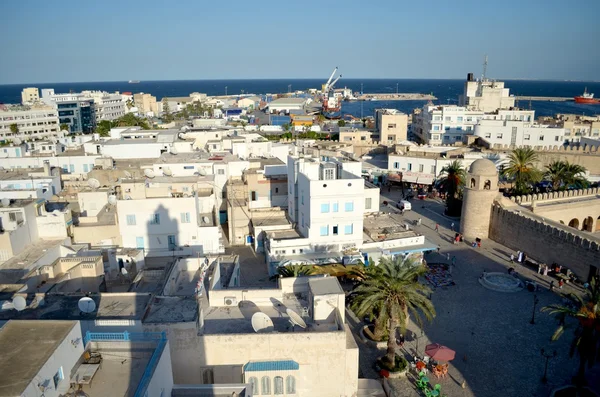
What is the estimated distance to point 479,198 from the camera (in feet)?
109

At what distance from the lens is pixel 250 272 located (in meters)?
28.1

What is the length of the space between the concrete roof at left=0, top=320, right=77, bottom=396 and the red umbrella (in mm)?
14145

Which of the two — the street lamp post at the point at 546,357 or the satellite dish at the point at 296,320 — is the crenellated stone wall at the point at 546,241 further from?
the satellite dish at the point at 296,320

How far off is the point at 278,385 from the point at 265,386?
41 centimetres

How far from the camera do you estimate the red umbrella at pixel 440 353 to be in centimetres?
1875

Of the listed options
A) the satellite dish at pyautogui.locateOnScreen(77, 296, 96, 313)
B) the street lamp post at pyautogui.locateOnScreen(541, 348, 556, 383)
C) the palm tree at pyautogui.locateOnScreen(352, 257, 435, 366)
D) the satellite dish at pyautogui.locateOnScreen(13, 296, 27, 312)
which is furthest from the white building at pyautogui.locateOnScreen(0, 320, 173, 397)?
the street lamp post at pyautogui.locateOnScreen(541, 348, 556, 383)

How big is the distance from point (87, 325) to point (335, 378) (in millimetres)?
7696

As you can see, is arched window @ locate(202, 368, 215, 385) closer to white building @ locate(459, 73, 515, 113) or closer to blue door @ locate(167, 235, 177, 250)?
blue door @ locate(167, 235, 177, 250)

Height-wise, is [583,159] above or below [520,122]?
below

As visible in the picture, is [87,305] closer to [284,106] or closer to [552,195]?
[552,195]

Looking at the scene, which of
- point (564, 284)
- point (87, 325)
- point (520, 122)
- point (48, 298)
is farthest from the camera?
point (520, 122)

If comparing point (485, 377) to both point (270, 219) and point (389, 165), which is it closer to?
point (270, 219)

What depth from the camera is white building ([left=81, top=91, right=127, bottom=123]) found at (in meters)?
109

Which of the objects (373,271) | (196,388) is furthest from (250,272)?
(196,388)
